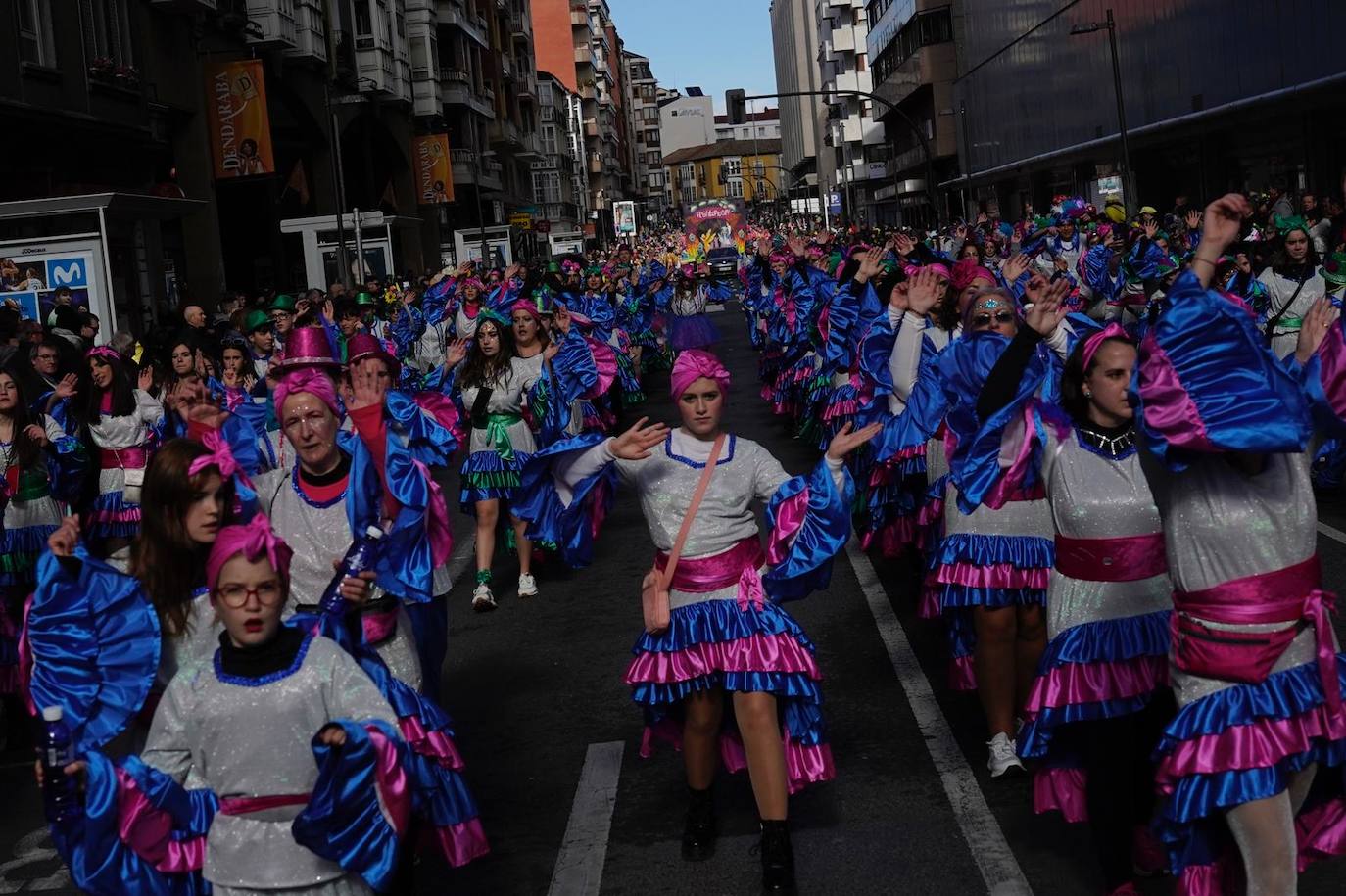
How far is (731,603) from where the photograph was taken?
5699mm

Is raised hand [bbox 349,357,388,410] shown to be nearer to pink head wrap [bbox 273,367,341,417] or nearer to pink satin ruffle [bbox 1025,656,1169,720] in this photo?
pink head wrap [bbox 273,367,341,417]

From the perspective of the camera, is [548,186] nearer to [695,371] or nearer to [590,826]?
[590,826]

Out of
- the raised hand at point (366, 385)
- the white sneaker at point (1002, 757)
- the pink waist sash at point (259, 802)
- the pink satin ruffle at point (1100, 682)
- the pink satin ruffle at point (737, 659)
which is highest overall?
the raised hand at point (366, 385)

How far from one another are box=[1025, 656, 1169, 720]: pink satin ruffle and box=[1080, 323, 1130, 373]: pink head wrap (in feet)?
2.93

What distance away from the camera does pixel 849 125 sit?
11312 cm

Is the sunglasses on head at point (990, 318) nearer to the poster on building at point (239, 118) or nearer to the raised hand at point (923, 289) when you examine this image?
the raised hand at point (923, 289)

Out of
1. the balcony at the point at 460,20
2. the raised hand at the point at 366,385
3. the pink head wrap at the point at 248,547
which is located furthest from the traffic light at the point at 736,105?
the pink head wrap at the point at 248,547

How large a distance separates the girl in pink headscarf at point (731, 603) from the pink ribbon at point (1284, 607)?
149cm

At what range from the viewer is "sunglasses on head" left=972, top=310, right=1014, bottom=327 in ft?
22.2

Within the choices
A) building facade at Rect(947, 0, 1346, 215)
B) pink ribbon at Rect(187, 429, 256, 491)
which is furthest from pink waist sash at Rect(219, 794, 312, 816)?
building facade at Rect(947, 0, 1346, 215)

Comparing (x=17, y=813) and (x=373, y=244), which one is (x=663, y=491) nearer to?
(x=17, y=813)

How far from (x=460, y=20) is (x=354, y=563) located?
61.8 m

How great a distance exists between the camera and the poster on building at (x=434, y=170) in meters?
53.8

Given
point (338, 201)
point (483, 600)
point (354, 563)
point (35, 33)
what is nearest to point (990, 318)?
point (354, 563)
